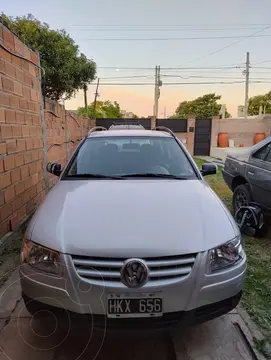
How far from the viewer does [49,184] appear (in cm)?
621

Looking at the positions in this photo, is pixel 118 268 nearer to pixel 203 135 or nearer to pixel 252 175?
pixel 252 175

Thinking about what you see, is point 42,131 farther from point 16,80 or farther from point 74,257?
point 74,257

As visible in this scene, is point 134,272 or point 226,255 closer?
point 134,272

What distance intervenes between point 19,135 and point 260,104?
44.7m

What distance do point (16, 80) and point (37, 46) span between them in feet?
25.3

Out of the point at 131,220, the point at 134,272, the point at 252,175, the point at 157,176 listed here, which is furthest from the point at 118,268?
the point at 252,175

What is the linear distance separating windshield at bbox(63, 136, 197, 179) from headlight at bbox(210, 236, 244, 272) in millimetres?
1105

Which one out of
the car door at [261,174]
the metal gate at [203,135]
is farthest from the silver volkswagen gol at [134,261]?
the metal gate at [203,135]

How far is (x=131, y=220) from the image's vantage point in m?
2.08

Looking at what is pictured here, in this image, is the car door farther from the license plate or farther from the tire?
the license plate

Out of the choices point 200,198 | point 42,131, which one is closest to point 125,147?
point 200,198

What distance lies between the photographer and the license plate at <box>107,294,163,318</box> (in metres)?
1.75

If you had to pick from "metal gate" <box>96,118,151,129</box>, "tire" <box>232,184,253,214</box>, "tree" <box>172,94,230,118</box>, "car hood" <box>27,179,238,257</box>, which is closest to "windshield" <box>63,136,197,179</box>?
"car hood" <box>27,179,238,257</box>

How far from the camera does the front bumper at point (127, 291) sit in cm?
175
